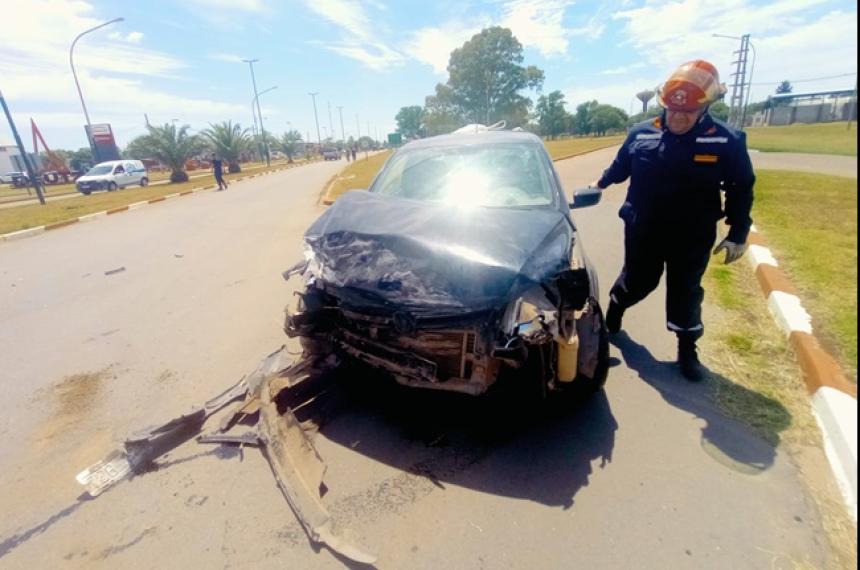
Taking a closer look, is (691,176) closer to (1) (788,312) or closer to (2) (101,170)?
(1) (788,312)

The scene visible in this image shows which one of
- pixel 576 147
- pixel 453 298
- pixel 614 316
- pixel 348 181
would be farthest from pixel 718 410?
pixel 576 147

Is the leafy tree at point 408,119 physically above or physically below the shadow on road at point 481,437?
above

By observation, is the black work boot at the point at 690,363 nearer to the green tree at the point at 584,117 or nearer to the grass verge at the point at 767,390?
the grass verge at the point at 767,390

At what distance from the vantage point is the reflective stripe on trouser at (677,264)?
2.95 meters

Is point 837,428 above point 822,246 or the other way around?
the other way around

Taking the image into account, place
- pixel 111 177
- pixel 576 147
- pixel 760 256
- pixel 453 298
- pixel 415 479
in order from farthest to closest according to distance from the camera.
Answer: pixel 576 147
pixel 111 177
pixel 760 256
pixel 415 479
pixel 453 298

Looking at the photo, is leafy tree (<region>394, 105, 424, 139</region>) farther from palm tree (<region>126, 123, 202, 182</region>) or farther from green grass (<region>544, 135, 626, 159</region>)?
palm tree (<region>126, 123, 202, 182</region>)

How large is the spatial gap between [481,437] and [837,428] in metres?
1.82

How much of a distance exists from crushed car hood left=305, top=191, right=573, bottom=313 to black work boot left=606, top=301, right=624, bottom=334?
3.52ft

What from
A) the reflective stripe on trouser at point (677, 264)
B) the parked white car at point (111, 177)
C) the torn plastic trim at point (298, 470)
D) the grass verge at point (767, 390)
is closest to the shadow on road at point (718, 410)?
the grass verge at point (767, 390)

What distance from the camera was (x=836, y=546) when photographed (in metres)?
1.80

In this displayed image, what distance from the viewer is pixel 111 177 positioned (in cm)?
2352

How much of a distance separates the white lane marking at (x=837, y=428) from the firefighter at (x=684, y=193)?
65 cm

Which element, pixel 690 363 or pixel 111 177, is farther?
pixel 111 177
